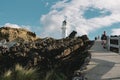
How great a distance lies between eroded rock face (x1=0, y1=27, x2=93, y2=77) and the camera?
15594 millimetres

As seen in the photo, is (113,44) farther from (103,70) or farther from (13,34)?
(103,70)

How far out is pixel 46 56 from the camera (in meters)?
15.9

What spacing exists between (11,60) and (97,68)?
3145 millimetres

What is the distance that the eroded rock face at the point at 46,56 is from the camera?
15.6m

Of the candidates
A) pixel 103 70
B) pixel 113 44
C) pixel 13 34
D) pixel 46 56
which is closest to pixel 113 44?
pixel 113 44

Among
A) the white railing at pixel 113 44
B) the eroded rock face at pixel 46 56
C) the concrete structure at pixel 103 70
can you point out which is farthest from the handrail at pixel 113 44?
the eroded rock face at pixel 46 56

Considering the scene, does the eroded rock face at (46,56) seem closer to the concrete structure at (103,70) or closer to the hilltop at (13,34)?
the concrete structure at (103,70)

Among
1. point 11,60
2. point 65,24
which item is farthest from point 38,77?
point 65,24

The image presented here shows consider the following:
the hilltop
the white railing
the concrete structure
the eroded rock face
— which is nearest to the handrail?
the white railing

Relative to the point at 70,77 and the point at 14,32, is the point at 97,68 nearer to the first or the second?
the point at 70,77

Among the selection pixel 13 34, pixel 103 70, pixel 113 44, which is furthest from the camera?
pixel 13 34

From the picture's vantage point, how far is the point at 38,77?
50.5 ft

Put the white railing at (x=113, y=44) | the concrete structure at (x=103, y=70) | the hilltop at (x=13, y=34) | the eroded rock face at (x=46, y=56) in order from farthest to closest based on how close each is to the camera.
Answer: the hilltop at (x=13, y=34), the white railing at (x=113, y=44), the eroded rock face at (x=46, y=56), the concrete structure at (x=103, y=70)

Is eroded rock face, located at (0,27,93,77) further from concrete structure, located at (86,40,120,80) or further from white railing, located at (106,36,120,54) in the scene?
white railing, located at (106,36,120,54)
